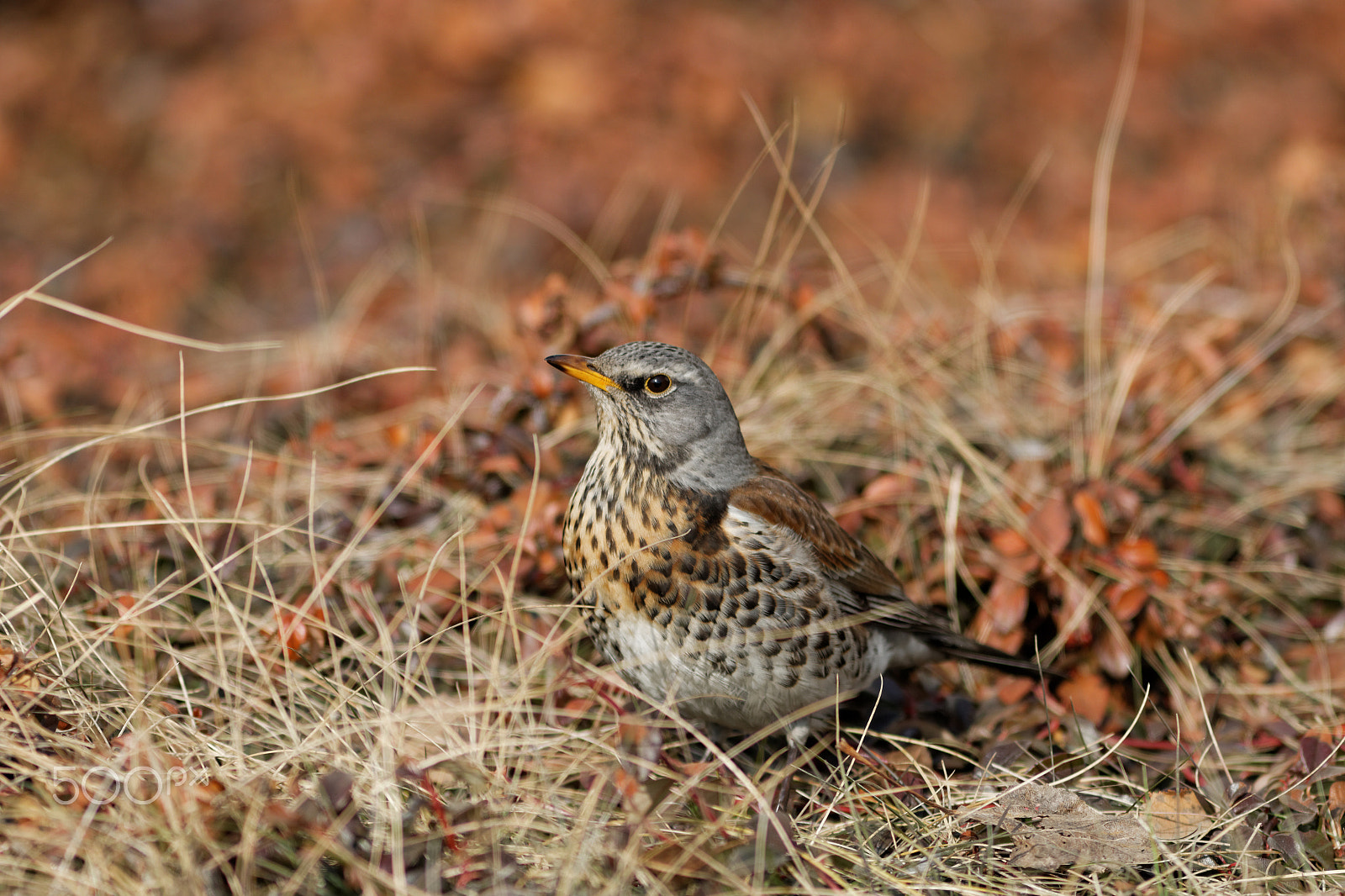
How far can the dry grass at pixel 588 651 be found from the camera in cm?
299

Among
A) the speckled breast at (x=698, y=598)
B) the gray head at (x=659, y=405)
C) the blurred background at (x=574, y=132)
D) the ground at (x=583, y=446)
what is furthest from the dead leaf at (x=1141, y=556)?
the blurred background at (x=574, y=132)

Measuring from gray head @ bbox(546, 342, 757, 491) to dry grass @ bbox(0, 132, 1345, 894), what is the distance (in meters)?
0.60

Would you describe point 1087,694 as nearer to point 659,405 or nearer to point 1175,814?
point 1175,814

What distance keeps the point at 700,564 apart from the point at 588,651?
36.6 inches

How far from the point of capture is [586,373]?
3.80 metres

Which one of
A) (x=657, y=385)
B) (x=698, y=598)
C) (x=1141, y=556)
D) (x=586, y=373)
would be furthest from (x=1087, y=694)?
Answer: (x=586, y=373)

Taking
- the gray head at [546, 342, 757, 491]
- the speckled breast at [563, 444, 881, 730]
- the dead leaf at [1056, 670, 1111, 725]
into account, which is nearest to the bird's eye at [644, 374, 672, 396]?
the gray head at [546, 342, 757, 491]

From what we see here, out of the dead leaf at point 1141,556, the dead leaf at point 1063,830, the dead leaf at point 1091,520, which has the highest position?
the dead leaf at point 1091,520

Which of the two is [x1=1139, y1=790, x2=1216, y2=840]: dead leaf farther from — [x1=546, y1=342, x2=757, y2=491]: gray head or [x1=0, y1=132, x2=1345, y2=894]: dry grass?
[x1=546, y1=342, x2=757, y2=491]: gray head

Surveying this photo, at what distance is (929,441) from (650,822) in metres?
2.48

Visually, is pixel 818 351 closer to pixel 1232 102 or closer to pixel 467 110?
pixel 467 110

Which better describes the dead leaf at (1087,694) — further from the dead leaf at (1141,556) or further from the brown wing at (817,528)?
the brown wing at (817,528)

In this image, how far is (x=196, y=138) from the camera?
380 inches

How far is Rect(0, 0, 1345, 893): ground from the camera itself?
3.25 metres
